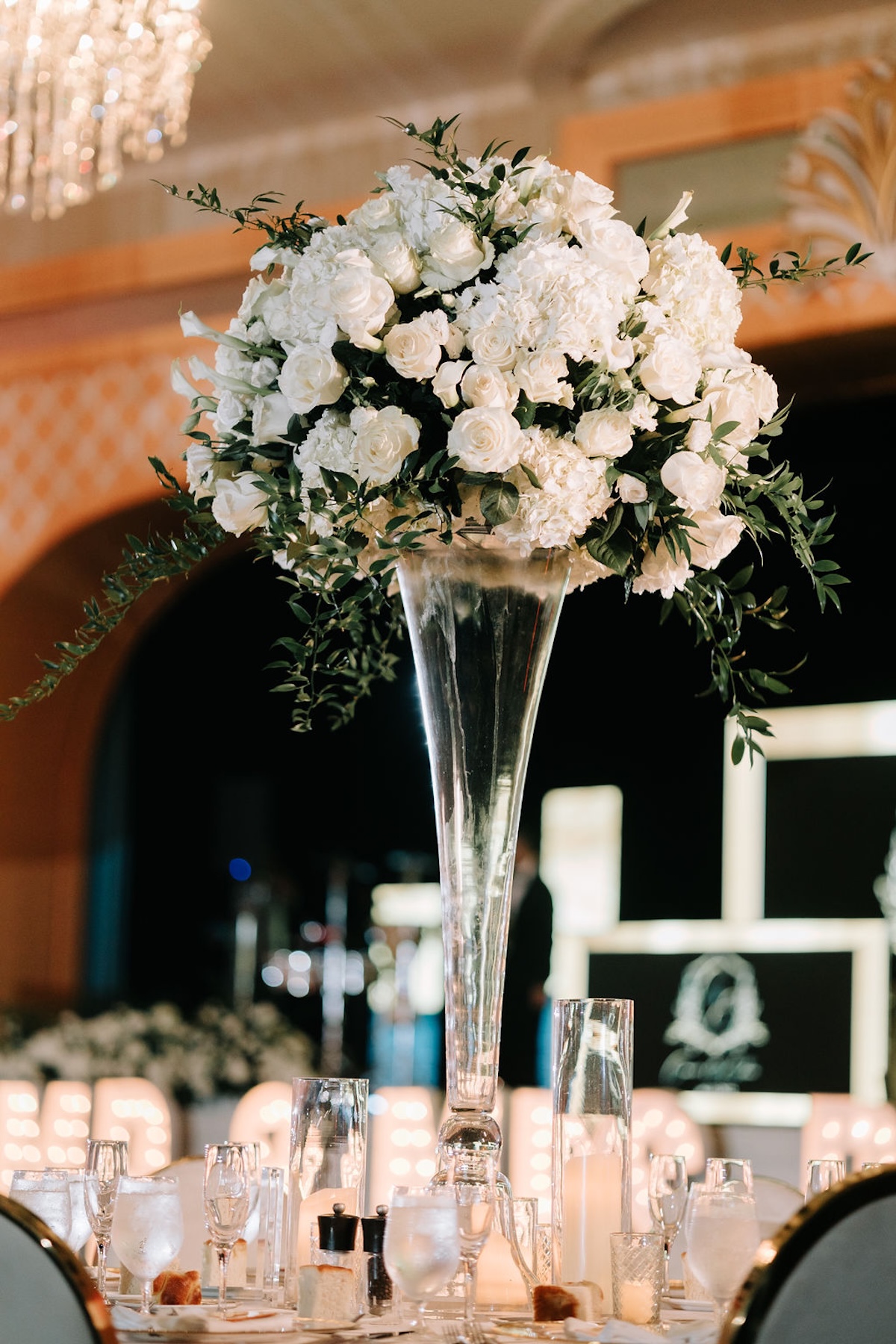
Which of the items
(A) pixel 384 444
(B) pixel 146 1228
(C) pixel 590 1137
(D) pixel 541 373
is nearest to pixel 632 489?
(D) pixel 541 373

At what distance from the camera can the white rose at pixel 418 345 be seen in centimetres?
179

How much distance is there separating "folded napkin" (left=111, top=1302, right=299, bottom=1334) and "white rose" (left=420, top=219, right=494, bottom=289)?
1.10m

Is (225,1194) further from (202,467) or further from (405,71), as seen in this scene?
(405,71)

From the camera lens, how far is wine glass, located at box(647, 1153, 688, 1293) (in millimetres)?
1828

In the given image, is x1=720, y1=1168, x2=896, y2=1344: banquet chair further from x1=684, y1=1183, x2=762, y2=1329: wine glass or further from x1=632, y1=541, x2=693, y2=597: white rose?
x1=632, y1=541, x2=693, y2=597: white rose

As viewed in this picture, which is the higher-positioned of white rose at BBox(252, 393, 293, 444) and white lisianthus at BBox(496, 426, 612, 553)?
white rose at BBox(252, 393, 293, 444)

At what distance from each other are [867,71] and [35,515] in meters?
3.17

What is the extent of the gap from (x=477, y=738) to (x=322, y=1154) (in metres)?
0.48

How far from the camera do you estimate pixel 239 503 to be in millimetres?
1912

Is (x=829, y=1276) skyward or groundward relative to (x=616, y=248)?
groundward

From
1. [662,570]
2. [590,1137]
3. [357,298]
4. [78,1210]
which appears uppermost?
[357,298]

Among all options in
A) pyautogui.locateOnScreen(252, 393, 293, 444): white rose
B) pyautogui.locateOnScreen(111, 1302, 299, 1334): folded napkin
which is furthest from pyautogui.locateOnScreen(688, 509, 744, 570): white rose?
pyautogui.locateOnScreen(111, 1302, 299, 1334): folded napkin

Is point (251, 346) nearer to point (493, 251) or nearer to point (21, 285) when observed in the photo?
point (493, 251)

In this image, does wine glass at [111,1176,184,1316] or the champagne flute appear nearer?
wine glass at [111,1176,184,1316]
